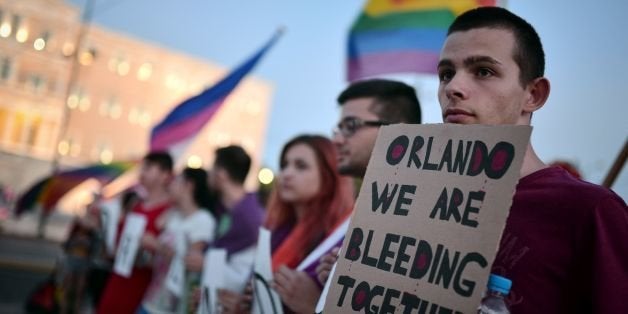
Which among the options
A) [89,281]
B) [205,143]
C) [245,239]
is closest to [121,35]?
[205,143]

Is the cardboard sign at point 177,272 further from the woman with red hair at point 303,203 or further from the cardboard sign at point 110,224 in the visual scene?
the cardboard sign at point 110,224

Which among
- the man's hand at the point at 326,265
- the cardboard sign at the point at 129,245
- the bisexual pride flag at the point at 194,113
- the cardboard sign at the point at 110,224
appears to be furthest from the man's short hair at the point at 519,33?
the cardboard sign at the point at 110,224

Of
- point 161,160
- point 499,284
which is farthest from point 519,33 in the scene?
→ point 161,160

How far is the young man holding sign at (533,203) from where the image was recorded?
1.31 m

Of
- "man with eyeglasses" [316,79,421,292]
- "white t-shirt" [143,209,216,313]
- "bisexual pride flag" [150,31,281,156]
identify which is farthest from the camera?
"bisexual pride flag" [150,31,281,156]

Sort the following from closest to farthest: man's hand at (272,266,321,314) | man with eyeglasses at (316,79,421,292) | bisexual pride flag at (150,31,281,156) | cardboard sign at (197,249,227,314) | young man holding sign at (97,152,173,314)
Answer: man's hand at (272,266,321,314) → man with eyeglasses at (316,79,421,292) → cardboard sign at (197,249,227,314) → young man holding sign at (97,152,173,314) → bisexual pride flag at (150,31,281,156)

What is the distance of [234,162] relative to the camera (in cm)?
450

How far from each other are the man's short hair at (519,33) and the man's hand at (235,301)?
5.16 feet

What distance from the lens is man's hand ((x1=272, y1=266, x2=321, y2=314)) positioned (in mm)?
2280

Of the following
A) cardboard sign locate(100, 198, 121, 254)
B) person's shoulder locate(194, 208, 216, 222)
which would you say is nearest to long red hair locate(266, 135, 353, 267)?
person's shoulder locate(194, 208, 216, 222)

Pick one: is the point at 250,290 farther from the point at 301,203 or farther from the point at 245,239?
the point at 245,239

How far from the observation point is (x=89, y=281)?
664cm

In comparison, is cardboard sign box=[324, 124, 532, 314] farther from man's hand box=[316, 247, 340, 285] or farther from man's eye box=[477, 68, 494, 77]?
man's hand box=[316, 247, 340, 285]

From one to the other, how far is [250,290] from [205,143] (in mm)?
52974
